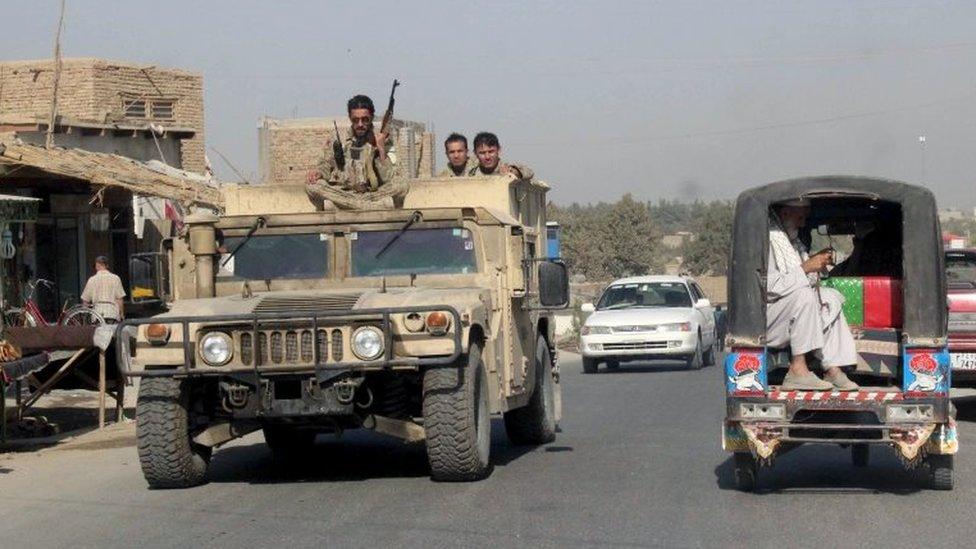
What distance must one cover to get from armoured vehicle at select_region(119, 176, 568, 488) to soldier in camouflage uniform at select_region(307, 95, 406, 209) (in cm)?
25

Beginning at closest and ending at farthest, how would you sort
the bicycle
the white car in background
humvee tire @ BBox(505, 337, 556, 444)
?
humvee tire @ BBox(505, 337, 556, 444) → the bicycle → the white car in background

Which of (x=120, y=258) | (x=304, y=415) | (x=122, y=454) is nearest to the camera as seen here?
(x=304, y=415)

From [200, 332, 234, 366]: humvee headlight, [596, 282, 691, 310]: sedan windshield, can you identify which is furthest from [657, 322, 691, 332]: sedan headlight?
[200, 332, 234, 366]: humvee headlight

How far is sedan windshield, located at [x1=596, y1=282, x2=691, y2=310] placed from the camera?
25891 mm

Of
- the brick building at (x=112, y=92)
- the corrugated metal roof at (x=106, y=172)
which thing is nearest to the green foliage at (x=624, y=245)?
the brick building at (x=112, y=92)

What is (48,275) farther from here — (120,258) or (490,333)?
(490,333)

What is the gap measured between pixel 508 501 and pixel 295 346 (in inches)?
69.3

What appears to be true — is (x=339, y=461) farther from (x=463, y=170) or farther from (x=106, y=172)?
(x=106, y=172)

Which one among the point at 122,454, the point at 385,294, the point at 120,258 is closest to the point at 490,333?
the point at 385,294

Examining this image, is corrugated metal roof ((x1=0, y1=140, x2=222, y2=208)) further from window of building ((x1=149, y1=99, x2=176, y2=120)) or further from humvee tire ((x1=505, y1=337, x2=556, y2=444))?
window of building ((x1=149, y1=99, x2=176, y2=120))

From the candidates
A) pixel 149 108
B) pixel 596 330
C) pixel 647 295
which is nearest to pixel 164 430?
pixel 596 330

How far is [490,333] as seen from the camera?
10727mm

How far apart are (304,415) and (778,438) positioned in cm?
310

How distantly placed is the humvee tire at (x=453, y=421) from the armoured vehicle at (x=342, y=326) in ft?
0.03
